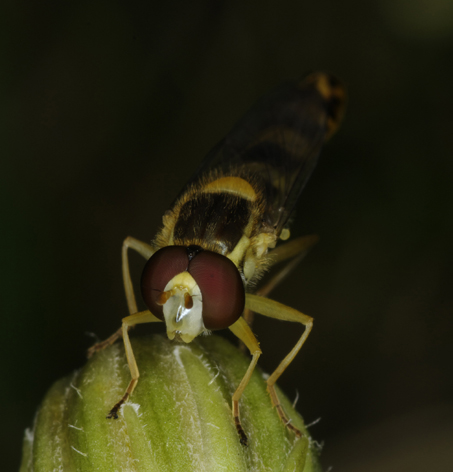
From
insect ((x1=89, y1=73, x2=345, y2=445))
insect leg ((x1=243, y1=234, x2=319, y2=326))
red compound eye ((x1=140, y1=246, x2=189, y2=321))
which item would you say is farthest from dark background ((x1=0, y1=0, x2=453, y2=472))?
red compound eye ((x1=140, y1=246, x2=189, y2=321))

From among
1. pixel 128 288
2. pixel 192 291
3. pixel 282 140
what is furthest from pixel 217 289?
pixel 282 140

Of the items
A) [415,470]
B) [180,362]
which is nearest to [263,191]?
[180,362]

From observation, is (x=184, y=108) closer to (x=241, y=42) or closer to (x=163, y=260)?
(x=241, y=42)

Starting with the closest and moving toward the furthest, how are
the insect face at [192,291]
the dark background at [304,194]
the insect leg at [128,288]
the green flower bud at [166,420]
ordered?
the green flower bud at [166,420]
the insect face at [192,291]
the insect leg at [128,288]
the dark background at [304,194]

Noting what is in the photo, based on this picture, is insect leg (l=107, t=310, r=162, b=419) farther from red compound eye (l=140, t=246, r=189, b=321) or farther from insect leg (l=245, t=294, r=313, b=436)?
insect leg (l=245, t=294, r=313, b=436)

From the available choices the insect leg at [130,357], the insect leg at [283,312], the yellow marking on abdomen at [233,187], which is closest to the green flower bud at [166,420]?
the insect leg at [130,357]

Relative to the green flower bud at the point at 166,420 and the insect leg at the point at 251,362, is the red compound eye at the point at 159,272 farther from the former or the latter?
the insect leg at the point at 251,362
